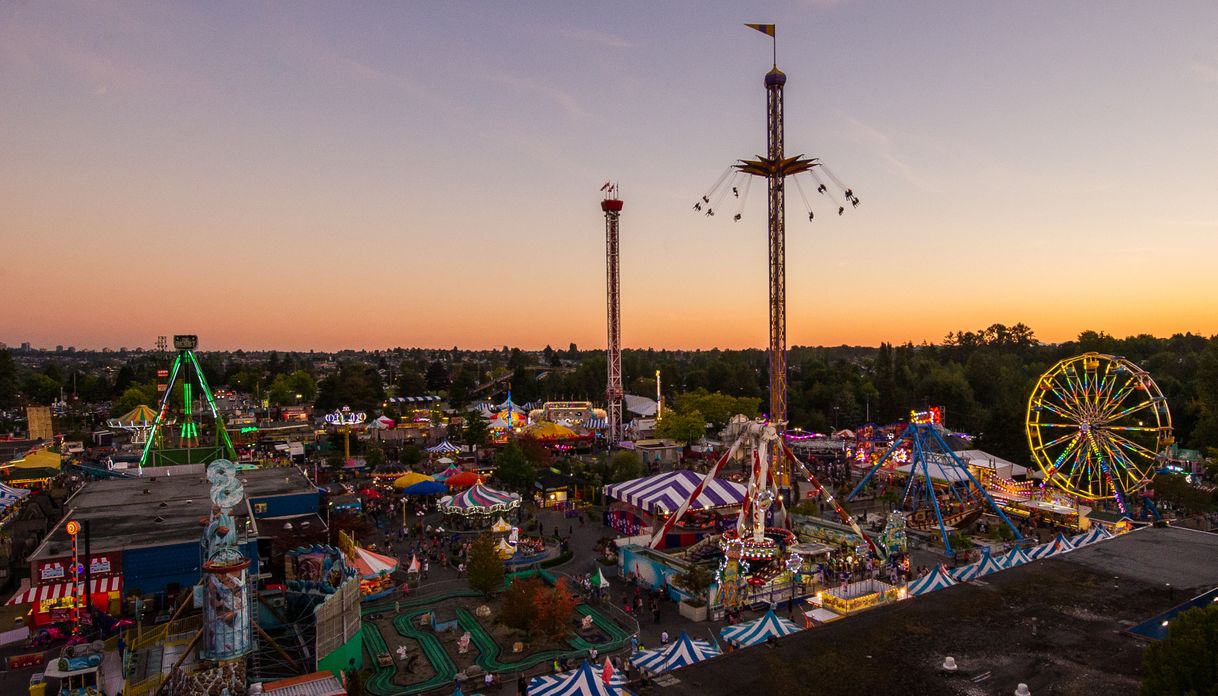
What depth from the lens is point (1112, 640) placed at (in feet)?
46.0

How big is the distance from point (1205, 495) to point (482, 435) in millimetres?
41834

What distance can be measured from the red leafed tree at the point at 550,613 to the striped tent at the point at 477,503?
11.0 m

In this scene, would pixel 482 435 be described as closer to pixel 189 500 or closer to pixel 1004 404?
pixel 189 500

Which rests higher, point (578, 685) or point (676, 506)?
point (676, 506)

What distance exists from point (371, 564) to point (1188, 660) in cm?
2077

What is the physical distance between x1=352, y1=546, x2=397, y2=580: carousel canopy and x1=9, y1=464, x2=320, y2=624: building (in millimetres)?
3016

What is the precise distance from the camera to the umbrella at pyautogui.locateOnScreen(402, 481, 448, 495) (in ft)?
118

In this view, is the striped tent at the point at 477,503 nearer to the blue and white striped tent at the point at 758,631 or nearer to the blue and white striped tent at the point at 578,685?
the blue and white striped tent at the point at 758,631

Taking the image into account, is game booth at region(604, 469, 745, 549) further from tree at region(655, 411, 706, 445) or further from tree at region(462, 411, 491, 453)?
tree at region(655, 411, 706, 445)

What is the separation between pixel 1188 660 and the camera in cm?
980

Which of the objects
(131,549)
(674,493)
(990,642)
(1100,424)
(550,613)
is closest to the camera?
(990,642)

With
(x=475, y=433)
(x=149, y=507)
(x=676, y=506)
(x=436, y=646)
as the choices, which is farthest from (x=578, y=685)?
(x=475, y=433)

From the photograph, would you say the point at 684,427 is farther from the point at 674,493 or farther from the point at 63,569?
the point at 63,569

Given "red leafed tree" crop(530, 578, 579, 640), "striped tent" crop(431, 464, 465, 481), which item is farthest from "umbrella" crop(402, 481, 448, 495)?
"red leafed tree" crop(530, 578, 579, 640)
